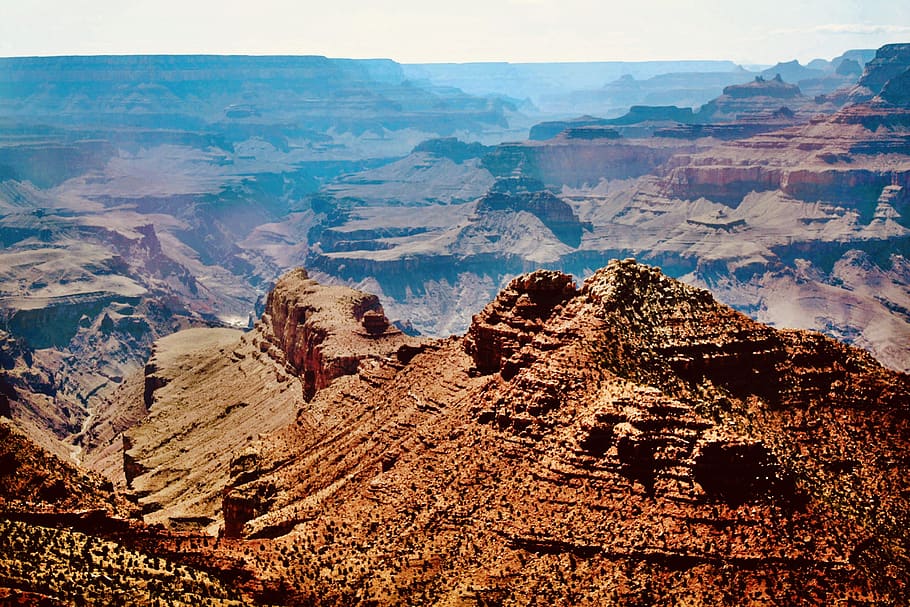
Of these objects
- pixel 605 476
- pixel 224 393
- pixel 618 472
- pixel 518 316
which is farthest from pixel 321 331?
pixel 618 472

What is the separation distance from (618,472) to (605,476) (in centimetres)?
55

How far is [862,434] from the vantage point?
46094 millimetres

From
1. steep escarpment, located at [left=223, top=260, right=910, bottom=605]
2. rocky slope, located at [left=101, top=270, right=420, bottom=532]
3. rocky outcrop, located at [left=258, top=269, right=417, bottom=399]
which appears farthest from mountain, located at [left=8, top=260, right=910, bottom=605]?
rocky outcrop, located at [left=258, top=269, right=417, bottom=399]

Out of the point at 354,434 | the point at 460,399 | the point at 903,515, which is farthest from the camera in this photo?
the point at 354,434

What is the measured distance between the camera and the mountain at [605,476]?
38469 mm

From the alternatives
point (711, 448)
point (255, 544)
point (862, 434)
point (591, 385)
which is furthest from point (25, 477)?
point (862, 434)

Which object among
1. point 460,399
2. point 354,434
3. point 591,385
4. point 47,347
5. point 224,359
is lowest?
point 47,347

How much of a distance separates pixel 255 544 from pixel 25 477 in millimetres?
11334

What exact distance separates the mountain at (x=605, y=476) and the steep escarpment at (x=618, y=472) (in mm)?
84

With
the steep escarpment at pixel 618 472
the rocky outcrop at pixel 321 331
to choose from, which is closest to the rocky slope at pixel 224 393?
the rocky outcrop at pixel 321 331

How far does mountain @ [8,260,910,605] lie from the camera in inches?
1515

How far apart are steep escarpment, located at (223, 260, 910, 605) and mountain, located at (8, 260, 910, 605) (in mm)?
84

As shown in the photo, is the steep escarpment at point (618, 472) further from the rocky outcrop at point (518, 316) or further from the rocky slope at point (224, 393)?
the rocky slope at point (224, 393)

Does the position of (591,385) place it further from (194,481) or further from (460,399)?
(194,481)
